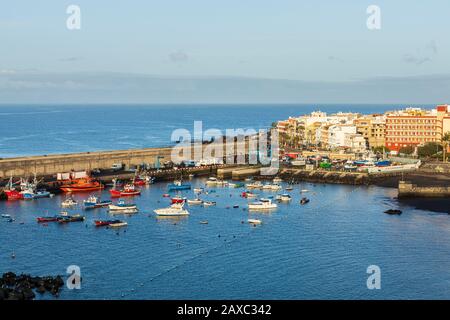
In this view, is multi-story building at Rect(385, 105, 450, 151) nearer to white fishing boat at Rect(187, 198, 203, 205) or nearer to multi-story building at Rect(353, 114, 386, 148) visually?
multi-story building at Rect(353, 114, 386, 148)

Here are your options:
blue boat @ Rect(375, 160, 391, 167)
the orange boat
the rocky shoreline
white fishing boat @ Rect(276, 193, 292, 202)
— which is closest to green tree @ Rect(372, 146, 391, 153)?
blue boat @ Rect(375, 160, 391, 167)

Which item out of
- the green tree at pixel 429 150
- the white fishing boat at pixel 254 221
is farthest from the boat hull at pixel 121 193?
the green tree at pixel 429 150

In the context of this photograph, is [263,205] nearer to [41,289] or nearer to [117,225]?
[117,225]

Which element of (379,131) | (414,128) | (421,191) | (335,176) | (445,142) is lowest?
(421,191)

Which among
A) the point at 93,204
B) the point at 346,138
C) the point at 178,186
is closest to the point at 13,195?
the point at 93,204

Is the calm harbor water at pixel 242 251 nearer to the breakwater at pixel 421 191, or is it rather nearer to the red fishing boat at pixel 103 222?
the red fishing boat at pixel 103 222
